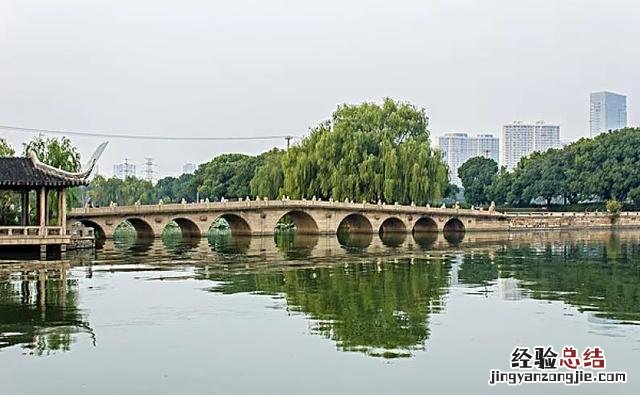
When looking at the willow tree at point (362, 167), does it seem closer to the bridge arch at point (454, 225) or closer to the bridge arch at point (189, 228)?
the bridge arch at point (454, 225)

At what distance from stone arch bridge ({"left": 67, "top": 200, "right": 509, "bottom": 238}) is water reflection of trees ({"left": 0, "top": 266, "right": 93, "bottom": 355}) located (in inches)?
675

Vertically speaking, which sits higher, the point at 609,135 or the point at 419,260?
the point at 609,135

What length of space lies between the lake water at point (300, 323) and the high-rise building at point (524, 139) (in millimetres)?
164914

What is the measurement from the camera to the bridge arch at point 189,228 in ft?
153

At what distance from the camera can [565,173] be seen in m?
74.6

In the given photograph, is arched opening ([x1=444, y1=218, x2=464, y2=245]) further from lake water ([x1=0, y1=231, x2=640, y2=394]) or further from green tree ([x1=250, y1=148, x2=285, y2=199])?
lake water ([x1=0, y1=231, x2=640, y2=394])

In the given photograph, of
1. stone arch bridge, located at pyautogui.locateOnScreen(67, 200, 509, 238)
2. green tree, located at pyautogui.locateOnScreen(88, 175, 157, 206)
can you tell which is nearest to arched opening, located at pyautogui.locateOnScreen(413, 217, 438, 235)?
stone arch bridge, located at pyautogui.locateOnScreen(67, 200, 509, 238)

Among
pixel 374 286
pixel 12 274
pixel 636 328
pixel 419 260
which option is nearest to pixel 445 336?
pixel 636 328

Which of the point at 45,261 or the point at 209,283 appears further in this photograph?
the point at 45,261

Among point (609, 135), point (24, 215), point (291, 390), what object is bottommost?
point (291, 390)

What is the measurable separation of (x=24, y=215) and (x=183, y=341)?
18.3 meters

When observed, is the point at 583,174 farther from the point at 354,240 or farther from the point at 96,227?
the point at 96,227

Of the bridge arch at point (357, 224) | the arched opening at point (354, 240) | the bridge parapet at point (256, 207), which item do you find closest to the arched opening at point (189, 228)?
the bridge parapet at point (256, 207)

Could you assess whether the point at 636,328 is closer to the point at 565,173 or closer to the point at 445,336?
the point at 445,336
